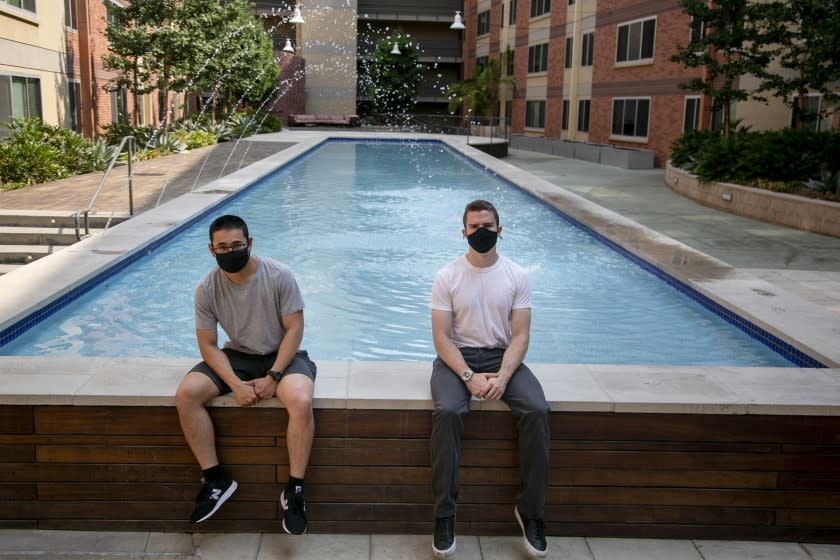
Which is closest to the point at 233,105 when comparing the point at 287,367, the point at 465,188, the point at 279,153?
the point at 279,153

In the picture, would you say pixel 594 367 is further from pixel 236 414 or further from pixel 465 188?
pixel 465 188

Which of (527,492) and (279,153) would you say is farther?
(279,153)

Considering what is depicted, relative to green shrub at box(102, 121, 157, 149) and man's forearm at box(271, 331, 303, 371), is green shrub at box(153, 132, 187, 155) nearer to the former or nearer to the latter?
green shrub at box(102, 121, 157, 149)

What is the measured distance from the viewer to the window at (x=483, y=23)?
46.1m

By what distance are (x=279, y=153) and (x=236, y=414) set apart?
21.1m

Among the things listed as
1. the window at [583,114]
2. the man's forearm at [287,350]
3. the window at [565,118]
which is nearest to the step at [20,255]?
the man's forearm at [287,350]

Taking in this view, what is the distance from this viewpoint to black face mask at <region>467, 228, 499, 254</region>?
14.4ft

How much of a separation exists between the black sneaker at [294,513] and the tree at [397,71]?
4301 cm

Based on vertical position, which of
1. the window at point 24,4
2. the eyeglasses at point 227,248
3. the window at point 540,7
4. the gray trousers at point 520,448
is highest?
the window at point 540,7

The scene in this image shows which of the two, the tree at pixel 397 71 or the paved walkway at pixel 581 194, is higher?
the tree at pixel 397 71

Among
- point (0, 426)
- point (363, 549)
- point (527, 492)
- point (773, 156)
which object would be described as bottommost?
point (363, 549)

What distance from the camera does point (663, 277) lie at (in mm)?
9555

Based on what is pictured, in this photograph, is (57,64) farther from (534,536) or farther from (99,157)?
(534,536)

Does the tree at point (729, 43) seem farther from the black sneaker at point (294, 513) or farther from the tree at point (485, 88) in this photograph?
the tree at point (485, 88)
